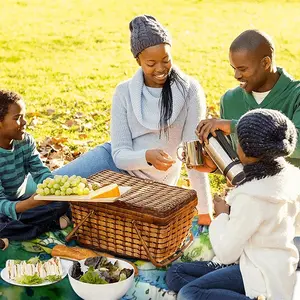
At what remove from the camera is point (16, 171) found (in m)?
3.68

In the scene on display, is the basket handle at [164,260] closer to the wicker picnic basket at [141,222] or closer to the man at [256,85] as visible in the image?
the wicker picnic basket at [141,222]

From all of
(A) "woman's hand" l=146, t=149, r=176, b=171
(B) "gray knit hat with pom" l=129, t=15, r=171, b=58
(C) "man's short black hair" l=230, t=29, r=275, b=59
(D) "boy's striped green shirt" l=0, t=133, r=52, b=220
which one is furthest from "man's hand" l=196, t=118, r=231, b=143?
(D) "boy's striped green shirt" l=0, t=133, r=52, b=220

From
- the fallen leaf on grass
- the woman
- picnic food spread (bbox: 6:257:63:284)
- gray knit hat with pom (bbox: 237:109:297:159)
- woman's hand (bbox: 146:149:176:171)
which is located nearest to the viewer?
gray knit hat with pom (bbox: 237:109:297:159)

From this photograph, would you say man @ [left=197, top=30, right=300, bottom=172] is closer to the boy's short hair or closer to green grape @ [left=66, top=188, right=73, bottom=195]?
green grape @ [left=66, top=188, right=73, bottom=195]

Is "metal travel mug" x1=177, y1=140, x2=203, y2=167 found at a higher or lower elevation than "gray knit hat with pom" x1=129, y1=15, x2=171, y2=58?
lower

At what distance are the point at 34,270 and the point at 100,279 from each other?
0.40m

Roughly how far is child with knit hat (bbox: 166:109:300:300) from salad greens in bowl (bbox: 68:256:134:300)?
0.98ft

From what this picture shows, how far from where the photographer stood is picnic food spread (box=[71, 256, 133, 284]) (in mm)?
2871

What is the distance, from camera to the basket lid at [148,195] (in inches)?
126

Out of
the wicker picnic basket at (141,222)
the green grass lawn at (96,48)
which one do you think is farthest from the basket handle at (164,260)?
the green grass lawn at (96,48)

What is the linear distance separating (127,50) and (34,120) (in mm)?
3473

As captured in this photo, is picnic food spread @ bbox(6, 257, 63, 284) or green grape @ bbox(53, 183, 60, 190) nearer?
picnic food spread @ bbox(6, 257, 63, 284)

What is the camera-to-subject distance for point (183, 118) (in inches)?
155

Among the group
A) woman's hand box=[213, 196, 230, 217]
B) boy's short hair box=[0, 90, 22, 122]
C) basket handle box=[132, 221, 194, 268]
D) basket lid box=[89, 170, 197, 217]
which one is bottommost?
basket handle box=[132, 221, 194, 268]
